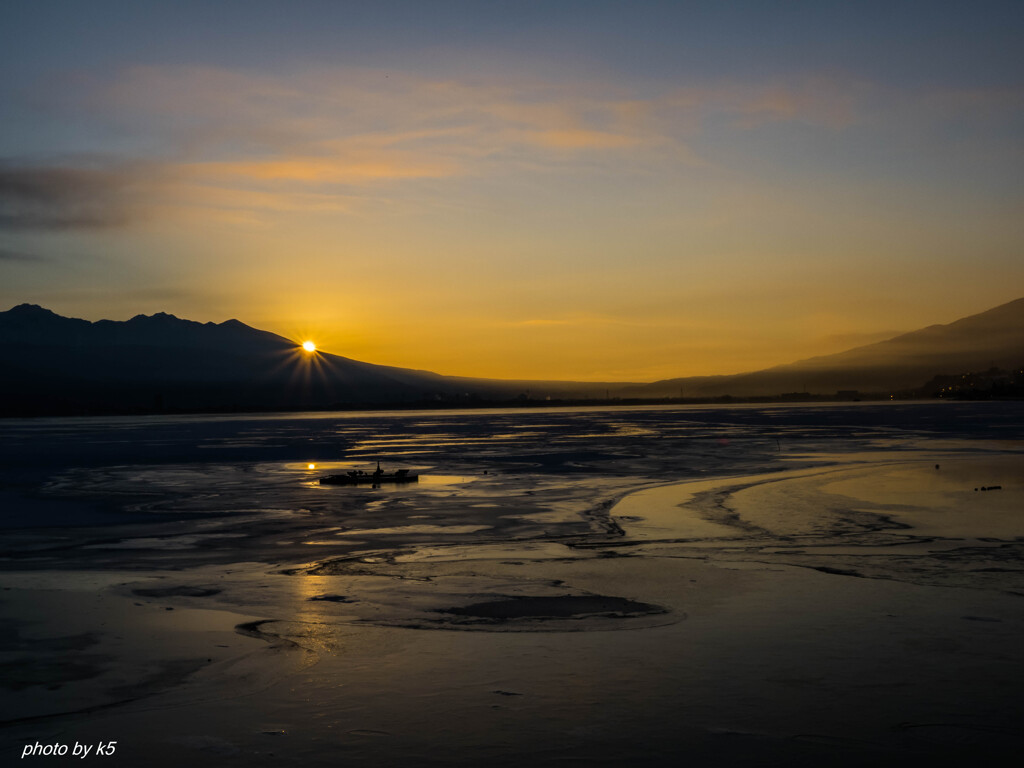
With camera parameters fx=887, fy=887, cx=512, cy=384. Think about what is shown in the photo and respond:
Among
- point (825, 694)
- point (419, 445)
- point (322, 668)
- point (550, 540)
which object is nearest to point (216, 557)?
point (550, 540)

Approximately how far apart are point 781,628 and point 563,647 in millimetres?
3339

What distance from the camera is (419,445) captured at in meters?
70.9

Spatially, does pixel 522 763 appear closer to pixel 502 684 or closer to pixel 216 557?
pixel 502 684

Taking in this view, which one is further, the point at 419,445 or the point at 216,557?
the point at 419,445

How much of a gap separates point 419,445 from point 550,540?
50116mm

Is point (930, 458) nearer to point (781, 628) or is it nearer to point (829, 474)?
point (829, 474)

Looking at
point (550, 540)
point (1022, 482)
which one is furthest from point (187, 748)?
point (1022, 482)

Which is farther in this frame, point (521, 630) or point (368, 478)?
point (368, 478)

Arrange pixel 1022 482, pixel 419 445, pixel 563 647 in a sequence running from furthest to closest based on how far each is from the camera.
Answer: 1. pixel 419 445
2. pixel 1022 482
3. pixel 563 647

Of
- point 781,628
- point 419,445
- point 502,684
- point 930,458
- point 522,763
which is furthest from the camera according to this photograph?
point 419,445

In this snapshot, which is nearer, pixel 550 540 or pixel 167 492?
pixel 550 540

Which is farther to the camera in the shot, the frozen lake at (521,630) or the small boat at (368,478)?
the small boat at (368,478)

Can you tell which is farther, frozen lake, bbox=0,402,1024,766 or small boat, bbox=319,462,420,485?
small boat, bbox=319,462,420,485

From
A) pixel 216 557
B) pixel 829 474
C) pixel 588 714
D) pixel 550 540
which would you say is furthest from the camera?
pixel 829 474
